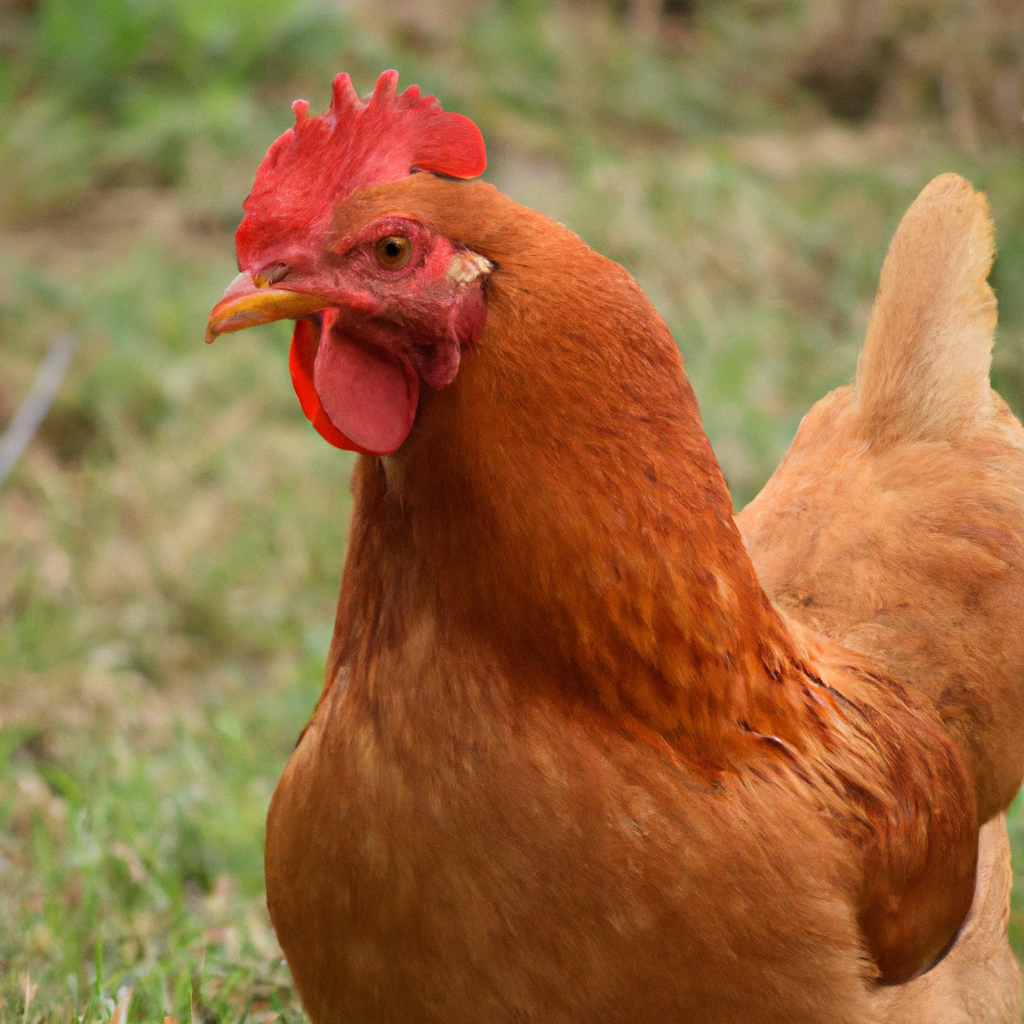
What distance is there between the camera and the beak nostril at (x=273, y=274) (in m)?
1.66

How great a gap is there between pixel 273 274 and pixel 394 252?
0.16 m

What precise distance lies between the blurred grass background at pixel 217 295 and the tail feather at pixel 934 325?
1436 mm

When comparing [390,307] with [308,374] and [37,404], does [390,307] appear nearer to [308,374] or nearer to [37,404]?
[308,374]

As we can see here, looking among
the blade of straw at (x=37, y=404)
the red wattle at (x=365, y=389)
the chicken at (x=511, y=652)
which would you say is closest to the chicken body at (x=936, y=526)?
the chicken at (x=511, y=652)

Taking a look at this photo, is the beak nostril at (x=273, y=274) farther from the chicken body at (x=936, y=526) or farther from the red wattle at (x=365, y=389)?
the chicken body at (x=936, y=526)

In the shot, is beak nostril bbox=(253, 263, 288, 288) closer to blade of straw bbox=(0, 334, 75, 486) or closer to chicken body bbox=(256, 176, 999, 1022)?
chicken body bbox=(256, 176, 999, 1022)

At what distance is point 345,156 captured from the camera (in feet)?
5.60

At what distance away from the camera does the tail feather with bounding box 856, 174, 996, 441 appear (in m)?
2.61

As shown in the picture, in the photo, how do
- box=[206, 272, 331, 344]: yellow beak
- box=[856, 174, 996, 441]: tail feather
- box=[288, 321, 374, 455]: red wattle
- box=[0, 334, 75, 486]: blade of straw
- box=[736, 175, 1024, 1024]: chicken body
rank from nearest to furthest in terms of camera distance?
box=[206, 272, 331, 344]: yellow beak < box=[288, 321, 374, 455]: red wattle < box=[736, 175, 1024, 1024]: chicken body < box=[856, 174, 996, 441]: tail feather < box=[0, 334, 75, 486]: blade of straw

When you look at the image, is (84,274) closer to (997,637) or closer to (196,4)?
(196,4)

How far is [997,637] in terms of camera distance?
2.43 metres

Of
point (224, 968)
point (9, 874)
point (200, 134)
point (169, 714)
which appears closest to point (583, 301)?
point (224, 968)

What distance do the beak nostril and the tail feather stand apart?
1.44 metres

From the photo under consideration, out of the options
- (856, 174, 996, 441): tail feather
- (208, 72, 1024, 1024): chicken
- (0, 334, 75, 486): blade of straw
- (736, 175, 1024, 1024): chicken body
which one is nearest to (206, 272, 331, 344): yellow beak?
(208, 72, 1024, 1024): chicken
